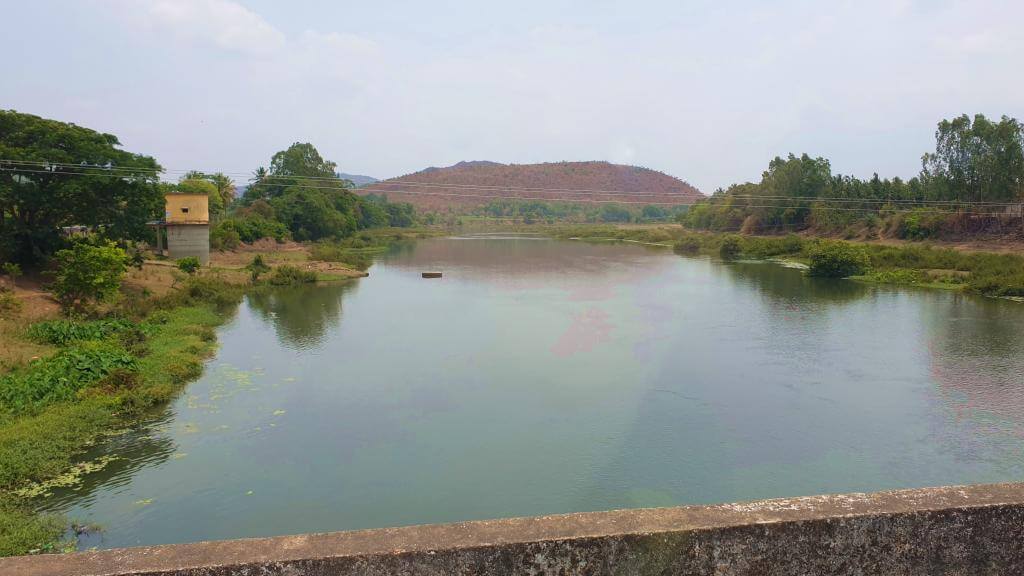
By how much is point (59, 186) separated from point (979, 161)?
5204 centimetres

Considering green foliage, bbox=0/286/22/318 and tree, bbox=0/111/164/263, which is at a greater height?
tree, bbox=0/111/164/263

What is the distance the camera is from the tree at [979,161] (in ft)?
138

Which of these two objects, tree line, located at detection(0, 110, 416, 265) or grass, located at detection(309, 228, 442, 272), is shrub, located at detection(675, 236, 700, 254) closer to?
grass, located at detection(309, 228, 442, 272)

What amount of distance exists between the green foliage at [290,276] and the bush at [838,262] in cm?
3029

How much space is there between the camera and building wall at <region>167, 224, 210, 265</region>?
117 feet

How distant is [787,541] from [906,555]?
58 cm

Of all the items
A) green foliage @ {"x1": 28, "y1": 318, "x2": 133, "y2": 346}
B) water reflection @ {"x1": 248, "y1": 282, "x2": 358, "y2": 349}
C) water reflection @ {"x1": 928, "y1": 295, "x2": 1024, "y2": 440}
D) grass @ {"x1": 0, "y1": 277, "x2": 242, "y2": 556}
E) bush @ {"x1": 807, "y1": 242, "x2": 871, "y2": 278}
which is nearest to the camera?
grass @ {"x1": 0, "y1": 277, "x2": 242, "y2": 556}

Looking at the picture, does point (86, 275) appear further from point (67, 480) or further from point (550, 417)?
point (550, 417)

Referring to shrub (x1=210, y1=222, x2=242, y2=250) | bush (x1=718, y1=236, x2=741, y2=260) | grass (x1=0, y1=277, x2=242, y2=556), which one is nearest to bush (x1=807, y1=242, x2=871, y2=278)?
bush (x1=718, y1=236, x2=741, y2=260)

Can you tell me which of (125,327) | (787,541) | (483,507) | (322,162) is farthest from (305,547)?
(322,162)

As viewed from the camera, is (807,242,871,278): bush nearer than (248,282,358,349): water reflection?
No

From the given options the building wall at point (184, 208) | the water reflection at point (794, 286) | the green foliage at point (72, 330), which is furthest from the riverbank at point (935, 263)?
the building wall at point (184, 208)

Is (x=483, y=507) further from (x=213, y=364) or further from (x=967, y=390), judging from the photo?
(x=967, y=390)

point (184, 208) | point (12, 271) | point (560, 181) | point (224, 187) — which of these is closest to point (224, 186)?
point (224, 187)
